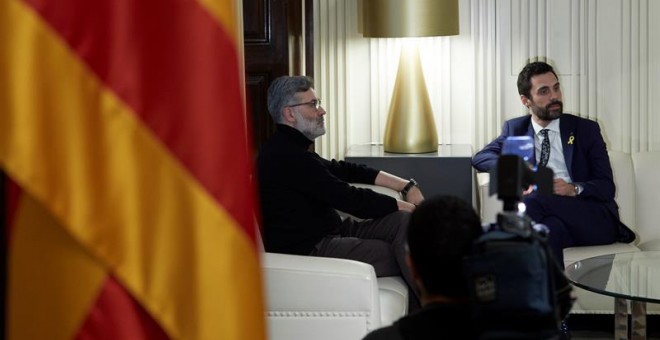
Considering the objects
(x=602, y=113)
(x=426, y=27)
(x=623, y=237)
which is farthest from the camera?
(x=602, y=113)

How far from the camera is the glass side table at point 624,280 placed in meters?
3.96

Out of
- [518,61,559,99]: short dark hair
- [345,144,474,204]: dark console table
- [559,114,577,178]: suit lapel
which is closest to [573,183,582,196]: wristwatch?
[559,114,577,178]: suit lapel

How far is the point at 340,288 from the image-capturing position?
11.6 ft

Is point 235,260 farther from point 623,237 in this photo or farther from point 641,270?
point 623,237

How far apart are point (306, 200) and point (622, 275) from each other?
1.16m

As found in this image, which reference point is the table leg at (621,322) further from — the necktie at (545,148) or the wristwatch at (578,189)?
the necktie at (545,148)

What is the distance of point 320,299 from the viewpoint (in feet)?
11.6

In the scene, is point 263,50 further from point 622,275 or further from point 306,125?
point 622,275

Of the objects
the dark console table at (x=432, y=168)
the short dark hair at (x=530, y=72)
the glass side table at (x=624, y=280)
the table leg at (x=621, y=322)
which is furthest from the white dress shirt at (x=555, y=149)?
the table leg at (x=621, y=322)

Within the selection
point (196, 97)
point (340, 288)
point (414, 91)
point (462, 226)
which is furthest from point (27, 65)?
point (414, 91)

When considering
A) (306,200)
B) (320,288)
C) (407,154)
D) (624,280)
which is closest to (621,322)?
(624,280)

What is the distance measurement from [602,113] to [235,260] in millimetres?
4390

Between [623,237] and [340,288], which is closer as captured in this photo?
[340,288]

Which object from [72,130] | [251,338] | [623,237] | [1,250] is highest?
[72,130]
